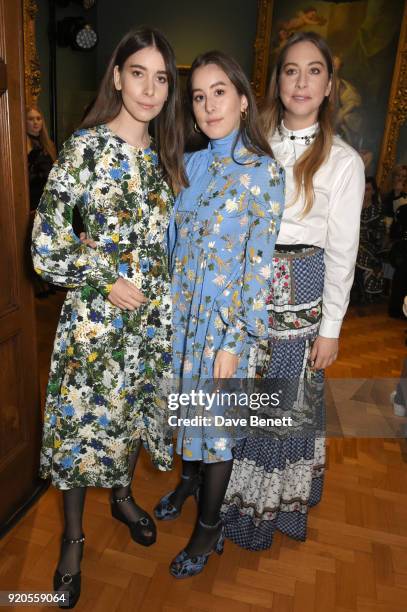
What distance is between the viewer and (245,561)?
6.68 feet

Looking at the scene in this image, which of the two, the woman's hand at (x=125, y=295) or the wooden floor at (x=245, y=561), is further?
the wooden floor at (x=245, y=561)

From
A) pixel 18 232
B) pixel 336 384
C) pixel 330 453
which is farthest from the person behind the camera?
pixel 336 384

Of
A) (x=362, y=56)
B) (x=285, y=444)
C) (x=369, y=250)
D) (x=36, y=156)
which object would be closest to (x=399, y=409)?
(x=285, y=444)

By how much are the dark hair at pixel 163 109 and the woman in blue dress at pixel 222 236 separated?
61mm

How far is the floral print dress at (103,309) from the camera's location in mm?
1586

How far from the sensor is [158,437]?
192cm

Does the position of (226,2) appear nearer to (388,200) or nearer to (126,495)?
(388,200)

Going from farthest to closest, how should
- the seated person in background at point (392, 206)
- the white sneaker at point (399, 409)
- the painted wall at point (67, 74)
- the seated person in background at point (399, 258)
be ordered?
the seated person in background at point (392, 206)
the painted wall at point (67, 74)
the seated person in background at point (399, 258)
the white sneaker at point (399, 409)

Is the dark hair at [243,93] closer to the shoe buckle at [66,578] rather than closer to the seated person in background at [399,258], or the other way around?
the shoe buckle at [66,578]

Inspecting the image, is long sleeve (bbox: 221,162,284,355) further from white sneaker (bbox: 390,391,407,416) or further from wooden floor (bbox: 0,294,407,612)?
white sneaker (bbox: 390,391,407,416)

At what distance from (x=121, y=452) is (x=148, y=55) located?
1.31 meters

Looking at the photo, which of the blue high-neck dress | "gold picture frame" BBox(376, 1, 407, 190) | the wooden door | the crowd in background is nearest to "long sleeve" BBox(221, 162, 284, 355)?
the blue high-neck dress

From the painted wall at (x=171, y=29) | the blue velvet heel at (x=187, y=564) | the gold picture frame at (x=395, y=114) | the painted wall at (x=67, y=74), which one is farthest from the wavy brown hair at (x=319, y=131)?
the gold picture frame at (x=395, y=114)

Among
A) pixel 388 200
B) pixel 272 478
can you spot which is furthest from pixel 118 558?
pixel 388 200
